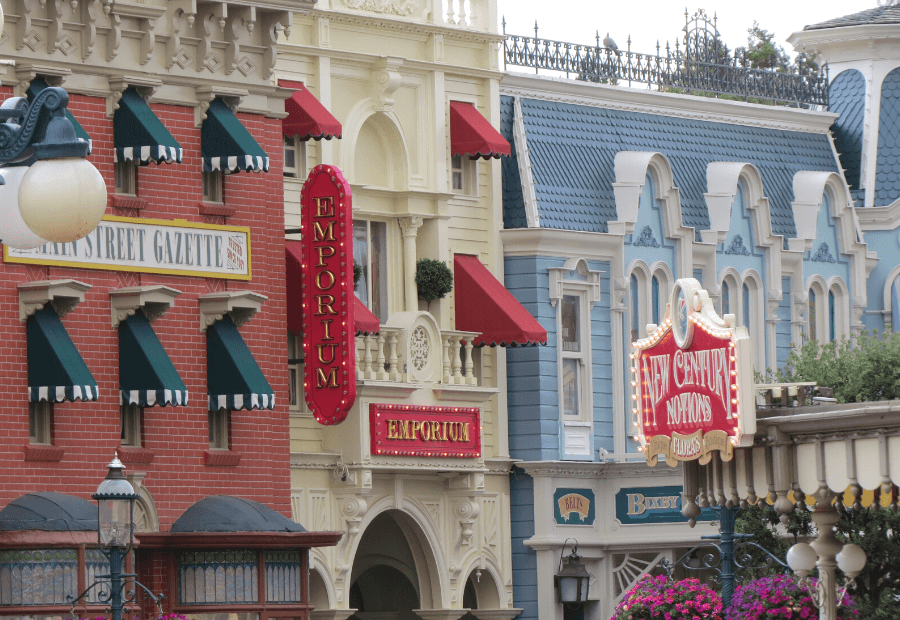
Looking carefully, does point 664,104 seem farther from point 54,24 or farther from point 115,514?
point 115,514

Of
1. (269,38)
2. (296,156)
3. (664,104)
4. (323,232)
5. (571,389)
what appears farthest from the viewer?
(664,104)

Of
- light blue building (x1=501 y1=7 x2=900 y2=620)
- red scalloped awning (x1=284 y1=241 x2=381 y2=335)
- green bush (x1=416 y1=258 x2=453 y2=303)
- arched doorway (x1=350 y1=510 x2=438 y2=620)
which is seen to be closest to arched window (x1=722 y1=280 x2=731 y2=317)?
light blue building (x1=501 y1=7 x2=900 y2=620)

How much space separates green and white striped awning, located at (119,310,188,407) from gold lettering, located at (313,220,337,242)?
3264mm

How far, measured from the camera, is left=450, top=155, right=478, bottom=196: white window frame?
112ft

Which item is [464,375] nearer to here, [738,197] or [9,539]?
[738,197]

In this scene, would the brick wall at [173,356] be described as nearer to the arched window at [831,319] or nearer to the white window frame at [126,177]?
the white window frame at [126,177]

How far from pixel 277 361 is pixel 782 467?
26.6 ft

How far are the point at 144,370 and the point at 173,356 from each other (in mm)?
1006

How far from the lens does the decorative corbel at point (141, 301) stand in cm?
2642

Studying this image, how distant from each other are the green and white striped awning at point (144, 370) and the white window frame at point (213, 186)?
229 cm

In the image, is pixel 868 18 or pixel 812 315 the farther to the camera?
pixel 868 18

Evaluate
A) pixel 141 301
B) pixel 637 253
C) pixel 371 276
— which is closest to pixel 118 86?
pixel 141 301

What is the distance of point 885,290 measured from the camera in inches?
1588

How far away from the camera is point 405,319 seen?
31484 mm
